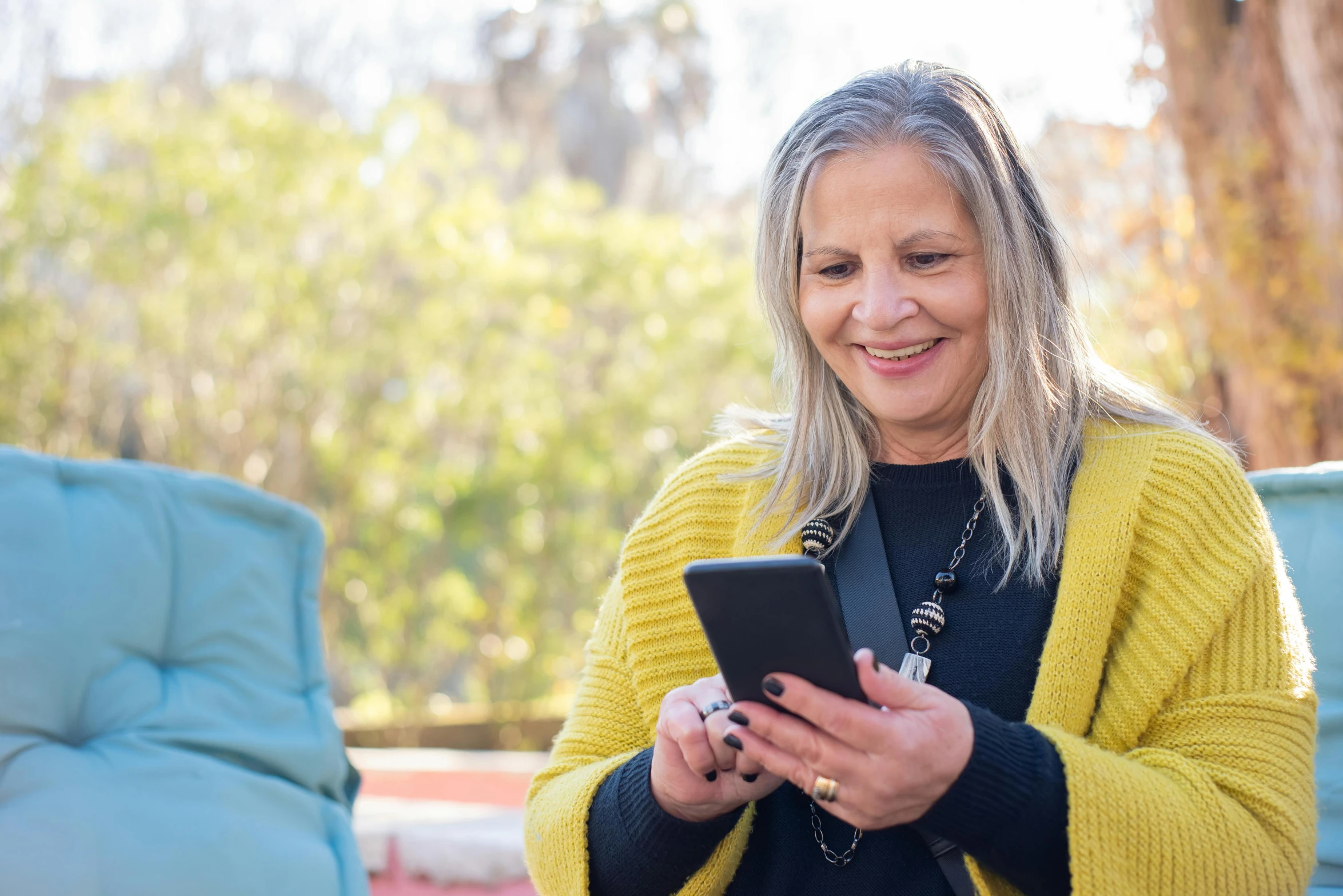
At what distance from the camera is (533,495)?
859 centimetres

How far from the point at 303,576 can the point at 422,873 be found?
1.29 meters

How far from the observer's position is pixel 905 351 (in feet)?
5.31

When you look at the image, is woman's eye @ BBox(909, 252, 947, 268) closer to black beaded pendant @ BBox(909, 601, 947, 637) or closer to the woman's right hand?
black beaded pendant @ BBox(909, 601, 947, 637)

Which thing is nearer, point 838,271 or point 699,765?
point 699,765

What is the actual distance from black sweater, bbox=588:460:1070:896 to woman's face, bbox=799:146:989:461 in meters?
0.17

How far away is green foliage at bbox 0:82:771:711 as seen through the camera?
757 centimetres

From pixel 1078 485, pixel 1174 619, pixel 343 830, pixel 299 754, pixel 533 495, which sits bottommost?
pixel 533 495

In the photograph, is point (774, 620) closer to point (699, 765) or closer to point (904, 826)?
point (699, 765)

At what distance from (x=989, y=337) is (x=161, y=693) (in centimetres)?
142

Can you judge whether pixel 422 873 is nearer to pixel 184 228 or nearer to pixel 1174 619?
pixel 1174 619

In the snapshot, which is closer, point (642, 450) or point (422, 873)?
point (422, 873)

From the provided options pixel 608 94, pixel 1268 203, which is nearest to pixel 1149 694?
pixel 1268 203

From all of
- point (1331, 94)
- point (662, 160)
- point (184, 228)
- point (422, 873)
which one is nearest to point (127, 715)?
point (422, 873)

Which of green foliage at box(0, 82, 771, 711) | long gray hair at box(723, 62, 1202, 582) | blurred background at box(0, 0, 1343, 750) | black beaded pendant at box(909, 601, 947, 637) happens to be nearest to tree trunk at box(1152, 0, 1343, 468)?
blurred background at box(0, 0, 1343, 750)
